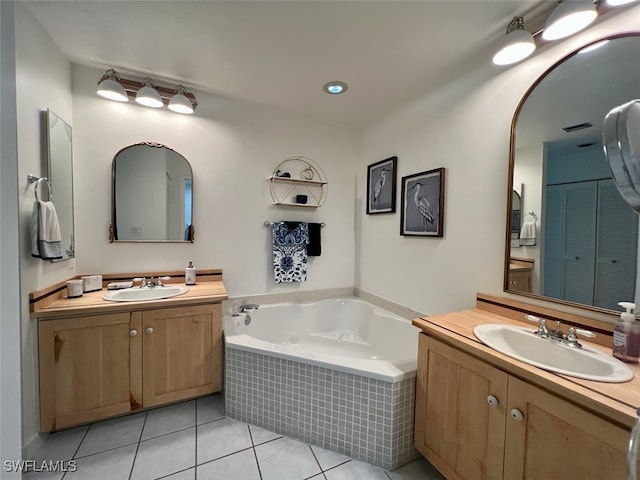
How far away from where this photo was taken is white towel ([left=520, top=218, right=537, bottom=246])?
4.74ft

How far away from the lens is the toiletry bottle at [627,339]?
1.01 metres

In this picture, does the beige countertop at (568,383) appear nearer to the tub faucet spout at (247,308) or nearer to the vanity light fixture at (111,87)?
the tub faucet spout at (247,308)

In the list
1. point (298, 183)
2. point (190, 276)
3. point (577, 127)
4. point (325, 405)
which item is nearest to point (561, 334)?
point (577, 127)

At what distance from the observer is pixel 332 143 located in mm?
2834

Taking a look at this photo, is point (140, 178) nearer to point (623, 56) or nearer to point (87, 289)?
point (87, 289)

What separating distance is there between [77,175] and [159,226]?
2.11ft

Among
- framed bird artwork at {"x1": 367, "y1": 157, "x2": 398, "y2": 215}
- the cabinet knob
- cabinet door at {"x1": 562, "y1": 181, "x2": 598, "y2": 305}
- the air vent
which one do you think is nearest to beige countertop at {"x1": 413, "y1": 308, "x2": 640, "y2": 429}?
the cabinet knob

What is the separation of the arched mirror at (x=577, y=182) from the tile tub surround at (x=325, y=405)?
95 centimetres

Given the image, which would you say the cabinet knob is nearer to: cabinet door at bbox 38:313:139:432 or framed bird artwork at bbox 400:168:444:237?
framed bird artwork at bbox 400:168:444:237

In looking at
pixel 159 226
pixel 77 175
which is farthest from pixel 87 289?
pixel 77 175

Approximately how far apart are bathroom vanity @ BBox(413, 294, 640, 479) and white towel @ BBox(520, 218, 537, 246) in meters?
0.35

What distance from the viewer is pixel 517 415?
1008mm

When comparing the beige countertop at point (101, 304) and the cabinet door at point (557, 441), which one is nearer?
the cabinet door at point (557, 441)

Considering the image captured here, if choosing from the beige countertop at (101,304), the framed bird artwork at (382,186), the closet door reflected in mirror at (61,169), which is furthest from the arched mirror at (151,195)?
the framed bird artwork at (382,186)
